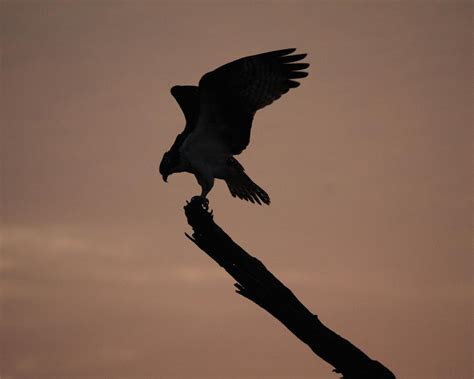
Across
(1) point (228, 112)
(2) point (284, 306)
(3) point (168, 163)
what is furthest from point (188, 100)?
(2) point (284, 306)

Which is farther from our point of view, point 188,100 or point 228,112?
point 188,100

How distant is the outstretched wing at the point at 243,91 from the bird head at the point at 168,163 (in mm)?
470

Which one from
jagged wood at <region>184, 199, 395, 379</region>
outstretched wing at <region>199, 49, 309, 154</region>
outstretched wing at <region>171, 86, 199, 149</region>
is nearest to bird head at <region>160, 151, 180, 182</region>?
outstretched wing at <region>199, 49, 309, 154</region>

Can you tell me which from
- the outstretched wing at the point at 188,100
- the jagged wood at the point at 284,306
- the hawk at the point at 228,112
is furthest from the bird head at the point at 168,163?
the jagged wood at the point at 284,306

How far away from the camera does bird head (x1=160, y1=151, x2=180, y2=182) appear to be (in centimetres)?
834

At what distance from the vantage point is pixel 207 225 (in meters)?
6.57

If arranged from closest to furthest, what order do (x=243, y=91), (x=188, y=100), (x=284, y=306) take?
(x=284, y=306)
(x=243, y=91)
(x=188, y=100)

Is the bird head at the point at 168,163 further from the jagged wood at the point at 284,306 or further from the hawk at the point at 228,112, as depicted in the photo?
the jagged wood at the point at 284,306

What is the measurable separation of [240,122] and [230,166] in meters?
0.56

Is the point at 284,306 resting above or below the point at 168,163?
below

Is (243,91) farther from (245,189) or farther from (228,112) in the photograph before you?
(245,189)

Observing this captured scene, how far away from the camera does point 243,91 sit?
828 cm

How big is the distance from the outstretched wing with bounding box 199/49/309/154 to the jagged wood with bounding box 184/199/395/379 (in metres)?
2.14

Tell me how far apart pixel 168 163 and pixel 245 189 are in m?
1.07
